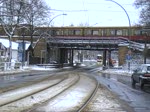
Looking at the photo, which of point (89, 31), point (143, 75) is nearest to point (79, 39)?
point (89, 31)

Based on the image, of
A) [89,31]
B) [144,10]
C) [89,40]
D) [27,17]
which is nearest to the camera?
[144,10]

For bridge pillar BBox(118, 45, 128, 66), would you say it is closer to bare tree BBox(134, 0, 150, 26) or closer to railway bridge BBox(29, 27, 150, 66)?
railway bridge BBox(29, 27, 150, 66)

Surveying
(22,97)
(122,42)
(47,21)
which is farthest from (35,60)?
(22,97)

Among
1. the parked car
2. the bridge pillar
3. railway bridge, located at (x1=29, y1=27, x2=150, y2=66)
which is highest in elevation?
railway bridge, located at (x1=29, y1=27, x2=150, y2=66)

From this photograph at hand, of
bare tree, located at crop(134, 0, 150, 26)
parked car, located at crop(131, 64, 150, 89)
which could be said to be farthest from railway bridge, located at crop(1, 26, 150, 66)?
parked car, located at crop(131, 64, 150, 89)

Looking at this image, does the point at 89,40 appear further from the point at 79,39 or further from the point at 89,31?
the point at 89,31

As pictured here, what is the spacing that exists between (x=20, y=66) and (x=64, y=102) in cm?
4887

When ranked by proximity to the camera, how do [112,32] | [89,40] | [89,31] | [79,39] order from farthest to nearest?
1. [89,31]
2. [112,32]
3. [79,39]
4. [89,40]

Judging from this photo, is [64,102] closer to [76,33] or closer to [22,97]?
[22,97]

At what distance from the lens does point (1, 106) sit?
1516 cm

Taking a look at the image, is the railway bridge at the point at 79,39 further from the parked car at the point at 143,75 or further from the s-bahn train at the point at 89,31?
Result: the parked car at the point at 143,75

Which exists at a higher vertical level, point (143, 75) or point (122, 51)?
point (122, 51)

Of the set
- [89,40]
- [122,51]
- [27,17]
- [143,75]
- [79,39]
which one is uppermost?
[27,17]

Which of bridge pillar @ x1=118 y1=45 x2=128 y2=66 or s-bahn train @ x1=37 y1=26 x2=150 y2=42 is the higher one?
s-bahn train @ x1=37 y1=26 x2=150 y2=42
